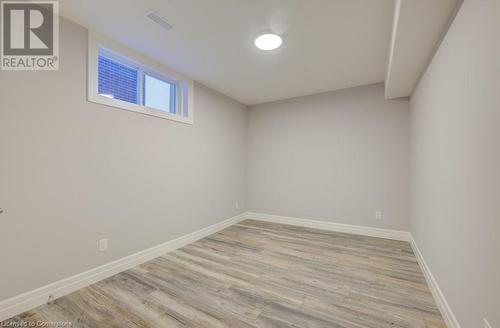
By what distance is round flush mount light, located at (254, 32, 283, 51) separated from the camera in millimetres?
2145

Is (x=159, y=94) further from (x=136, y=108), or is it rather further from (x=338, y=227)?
(x=338, y=227)

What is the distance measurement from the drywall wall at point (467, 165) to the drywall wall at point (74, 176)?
9.65 feet

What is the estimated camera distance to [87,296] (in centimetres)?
192

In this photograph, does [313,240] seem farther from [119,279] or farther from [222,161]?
[119,279]

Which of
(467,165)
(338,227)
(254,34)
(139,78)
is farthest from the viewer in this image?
(338,227)

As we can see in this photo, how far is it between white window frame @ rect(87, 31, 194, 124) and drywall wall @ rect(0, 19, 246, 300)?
0.21 ft

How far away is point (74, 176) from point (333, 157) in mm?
3673

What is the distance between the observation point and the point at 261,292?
2.00m

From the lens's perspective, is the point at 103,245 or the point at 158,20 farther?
the point at 103,245

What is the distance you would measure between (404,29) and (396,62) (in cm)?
62

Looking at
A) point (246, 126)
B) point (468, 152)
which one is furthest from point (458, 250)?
point (246, 126)

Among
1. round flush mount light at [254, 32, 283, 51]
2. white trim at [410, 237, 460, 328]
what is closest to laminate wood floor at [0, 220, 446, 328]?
white trim at [410, 237, 460, 328]

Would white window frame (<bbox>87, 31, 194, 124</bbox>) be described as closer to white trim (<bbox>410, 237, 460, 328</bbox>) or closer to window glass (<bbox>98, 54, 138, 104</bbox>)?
window glass (<bbox>98, 54, 138, 104</bbox>)

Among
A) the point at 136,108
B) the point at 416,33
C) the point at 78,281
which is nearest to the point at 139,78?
the point at 136,108
